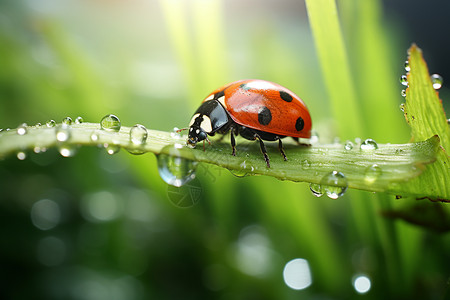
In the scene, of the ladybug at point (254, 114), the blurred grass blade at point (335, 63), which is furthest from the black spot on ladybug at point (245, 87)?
the blurred grass blade at point (335, 63)

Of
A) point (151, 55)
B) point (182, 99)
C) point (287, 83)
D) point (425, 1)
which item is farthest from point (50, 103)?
point (425, 1)

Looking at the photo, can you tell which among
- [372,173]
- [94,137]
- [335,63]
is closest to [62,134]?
[94,137]

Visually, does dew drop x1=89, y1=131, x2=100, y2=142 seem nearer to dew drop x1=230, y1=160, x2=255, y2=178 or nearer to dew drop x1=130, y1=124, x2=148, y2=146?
dew drop x1=130, y1=124, x2=148, y2=146

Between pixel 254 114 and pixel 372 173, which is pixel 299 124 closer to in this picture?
pixel 254 114

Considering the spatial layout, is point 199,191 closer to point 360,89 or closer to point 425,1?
point 360,89

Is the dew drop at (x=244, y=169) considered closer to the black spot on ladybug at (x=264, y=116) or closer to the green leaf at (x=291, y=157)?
the green leaf at (x=291, y=157)

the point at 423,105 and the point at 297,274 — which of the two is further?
the point at 297,274

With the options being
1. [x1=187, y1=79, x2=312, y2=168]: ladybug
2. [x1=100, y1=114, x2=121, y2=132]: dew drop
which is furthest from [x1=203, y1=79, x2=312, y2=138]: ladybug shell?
[x1=100, y1=114, x2=121, y2=132]: dew drop

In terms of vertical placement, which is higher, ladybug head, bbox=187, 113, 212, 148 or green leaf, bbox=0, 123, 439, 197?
ladybug head, bbox=187, 113, 212, 148
